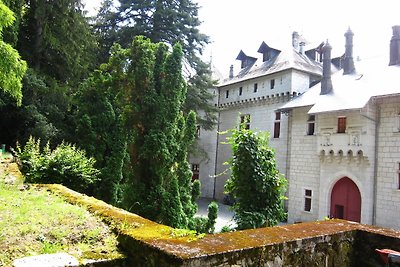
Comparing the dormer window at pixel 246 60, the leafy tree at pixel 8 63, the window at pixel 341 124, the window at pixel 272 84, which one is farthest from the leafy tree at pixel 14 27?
the dormer window at pixel 246 60

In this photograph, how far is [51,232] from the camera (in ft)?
10.4

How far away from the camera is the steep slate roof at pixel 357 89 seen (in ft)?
53.5

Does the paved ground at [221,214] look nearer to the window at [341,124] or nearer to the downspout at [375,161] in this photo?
the downspout at [375,161]

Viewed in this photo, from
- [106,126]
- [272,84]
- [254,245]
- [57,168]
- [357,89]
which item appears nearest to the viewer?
[254,245]

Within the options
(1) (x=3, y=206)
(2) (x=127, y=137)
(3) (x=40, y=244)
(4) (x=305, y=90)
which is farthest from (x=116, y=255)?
(4) (x=305, y=90)

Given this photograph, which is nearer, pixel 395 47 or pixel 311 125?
pixel 395 47

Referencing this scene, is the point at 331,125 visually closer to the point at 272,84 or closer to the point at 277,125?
the point at 277,125

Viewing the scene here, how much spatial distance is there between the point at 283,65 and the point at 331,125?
698cm

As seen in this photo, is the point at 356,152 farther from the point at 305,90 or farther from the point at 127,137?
the point at 127,137

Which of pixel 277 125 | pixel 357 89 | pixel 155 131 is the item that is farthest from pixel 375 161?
pixel 155 131

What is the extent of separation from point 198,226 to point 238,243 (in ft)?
36.8

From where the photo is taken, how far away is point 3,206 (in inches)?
165

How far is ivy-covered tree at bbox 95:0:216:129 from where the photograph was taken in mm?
22250

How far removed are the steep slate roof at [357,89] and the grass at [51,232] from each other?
50.1ft
